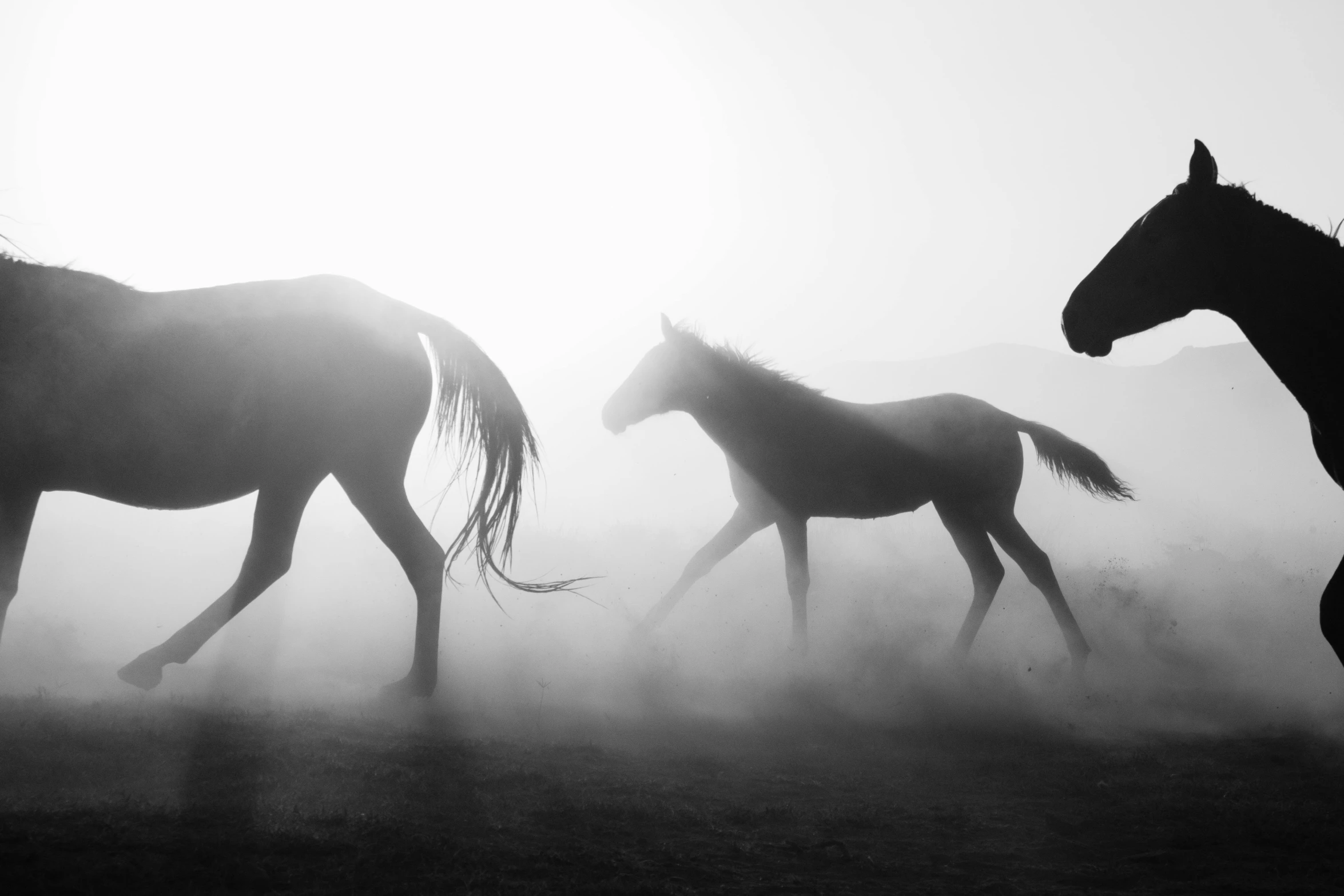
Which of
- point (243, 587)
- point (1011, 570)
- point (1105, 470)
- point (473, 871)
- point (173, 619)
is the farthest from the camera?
point (1011, 570)

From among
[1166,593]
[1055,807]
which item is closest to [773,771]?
[1055,807]

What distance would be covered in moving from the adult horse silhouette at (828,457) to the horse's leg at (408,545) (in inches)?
121

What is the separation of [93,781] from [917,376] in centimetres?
8100

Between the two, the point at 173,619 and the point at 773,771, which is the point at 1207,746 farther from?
the point at 173,619

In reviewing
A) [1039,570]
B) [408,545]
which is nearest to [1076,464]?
[1039,570]

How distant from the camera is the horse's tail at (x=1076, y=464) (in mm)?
9102

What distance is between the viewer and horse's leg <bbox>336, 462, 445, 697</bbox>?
5500mm

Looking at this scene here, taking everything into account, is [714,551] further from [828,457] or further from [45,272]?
[45,272]

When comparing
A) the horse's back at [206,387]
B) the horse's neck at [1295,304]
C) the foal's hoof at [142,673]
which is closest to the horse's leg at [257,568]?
the foal's hoof at [142,673]

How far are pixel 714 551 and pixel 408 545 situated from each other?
144 inches

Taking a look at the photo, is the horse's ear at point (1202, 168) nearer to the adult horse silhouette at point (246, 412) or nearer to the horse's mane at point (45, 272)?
the adult horse silhouette at point (246, 412)

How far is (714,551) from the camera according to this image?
862cm

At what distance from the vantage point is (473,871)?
2.65m

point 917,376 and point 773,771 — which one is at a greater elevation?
point 917,376
